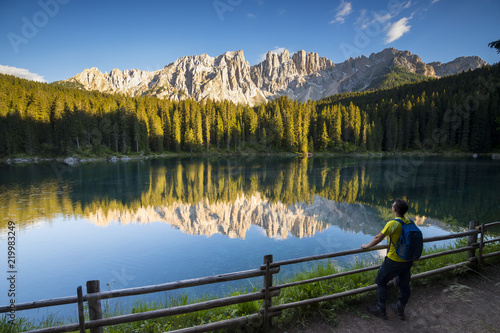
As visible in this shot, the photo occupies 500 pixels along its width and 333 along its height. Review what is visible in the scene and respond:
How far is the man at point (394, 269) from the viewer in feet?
18.4

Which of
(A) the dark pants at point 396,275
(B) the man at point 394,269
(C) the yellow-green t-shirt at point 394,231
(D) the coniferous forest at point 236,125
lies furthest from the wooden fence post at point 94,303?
(D) the coniferous forest at point 236,125

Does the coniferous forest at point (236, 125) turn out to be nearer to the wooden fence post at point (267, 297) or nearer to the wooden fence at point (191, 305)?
the wooden fence at point (191, 305)

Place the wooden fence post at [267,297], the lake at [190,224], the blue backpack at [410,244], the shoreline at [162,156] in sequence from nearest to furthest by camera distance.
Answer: the blue backpack at [410,244] → the wooden fence post at [267,297] → the lake at [190,224] → the shoreline at [162,156]

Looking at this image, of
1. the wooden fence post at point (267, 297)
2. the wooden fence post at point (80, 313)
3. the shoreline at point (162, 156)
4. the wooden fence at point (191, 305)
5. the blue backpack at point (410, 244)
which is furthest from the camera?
the shoreline at point (162, 156)

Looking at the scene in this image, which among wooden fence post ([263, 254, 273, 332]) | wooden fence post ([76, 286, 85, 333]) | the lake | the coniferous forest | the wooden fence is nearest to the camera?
wooden fence post ([76, 286, 85, 333])

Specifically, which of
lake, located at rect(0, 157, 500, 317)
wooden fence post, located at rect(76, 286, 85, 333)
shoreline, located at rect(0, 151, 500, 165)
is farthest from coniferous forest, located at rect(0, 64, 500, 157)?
wooden fence post, located at rect(76, 286, 85, 333)

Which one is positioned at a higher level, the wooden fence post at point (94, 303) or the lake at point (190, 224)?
the wooden fence post at point (94, 303)

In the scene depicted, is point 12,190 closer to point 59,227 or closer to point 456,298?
point 59,227

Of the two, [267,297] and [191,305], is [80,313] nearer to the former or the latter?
[191,305]

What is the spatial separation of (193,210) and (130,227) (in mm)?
5768

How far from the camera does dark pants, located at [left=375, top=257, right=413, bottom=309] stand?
18.9ft

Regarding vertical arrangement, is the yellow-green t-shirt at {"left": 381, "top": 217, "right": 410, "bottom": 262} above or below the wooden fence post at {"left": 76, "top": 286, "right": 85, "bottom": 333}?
above

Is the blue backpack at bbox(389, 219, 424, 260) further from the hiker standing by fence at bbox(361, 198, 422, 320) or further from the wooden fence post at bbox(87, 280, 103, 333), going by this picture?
the wooden fence post at bbox(87, 280, 103, 333)

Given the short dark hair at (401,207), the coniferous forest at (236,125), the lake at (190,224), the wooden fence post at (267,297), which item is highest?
the coniferous forest at (236,125)
